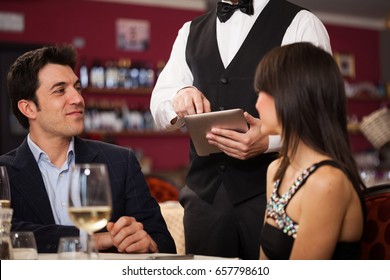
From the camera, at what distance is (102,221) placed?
1.28 metres

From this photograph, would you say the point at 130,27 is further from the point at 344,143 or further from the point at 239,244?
the point at 344,143

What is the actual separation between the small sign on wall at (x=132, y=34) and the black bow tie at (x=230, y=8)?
597 cm

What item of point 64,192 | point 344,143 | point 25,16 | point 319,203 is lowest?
point 64,192

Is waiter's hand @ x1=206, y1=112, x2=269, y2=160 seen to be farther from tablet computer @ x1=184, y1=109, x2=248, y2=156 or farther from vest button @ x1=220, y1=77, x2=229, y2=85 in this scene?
vest button @ x1=220, y1=77, x2=229, y2=85

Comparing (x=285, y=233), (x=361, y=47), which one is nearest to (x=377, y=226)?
(x=285, y=233)

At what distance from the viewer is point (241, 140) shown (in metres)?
1.92

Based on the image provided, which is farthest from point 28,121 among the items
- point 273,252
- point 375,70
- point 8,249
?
point 375,70

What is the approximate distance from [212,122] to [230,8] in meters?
0.49

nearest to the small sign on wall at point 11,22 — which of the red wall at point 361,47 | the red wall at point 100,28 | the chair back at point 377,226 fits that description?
the red wall at point 100,28

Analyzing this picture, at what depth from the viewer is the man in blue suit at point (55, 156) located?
7.00ft

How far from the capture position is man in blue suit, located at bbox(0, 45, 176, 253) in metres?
2.13

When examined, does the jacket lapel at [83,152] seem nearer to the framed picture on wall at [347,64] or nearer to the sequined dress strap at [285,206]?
the sequined dress strap at [285,206]

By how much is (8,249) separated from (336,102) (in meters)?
0.77

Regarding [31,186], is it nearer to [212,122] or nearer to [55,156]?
[55,156]
